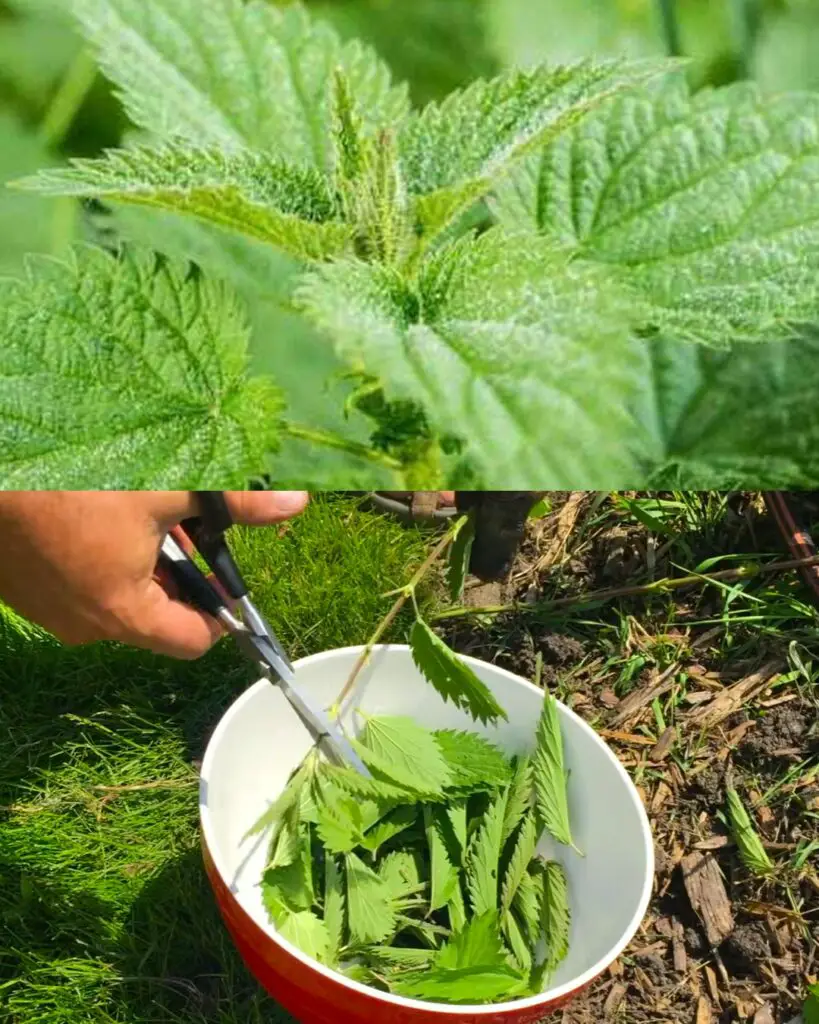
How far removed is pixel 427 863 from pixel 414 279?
0.56 m

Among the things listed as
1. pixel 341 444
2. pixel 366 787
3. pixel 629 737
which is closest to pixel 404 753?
pixel 366 787

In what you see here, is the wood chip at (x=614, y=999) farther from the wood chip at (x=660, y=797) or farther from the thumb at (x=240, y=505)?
the thumb at (x=240, y=505)

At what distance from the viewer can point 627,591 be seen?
40.0 inches

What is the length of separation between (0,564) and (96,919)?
1.62ft

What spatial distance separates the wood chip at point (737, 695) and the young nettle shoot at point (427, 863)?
9.1 inches

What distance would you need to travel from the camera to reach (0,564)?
1.96 ft

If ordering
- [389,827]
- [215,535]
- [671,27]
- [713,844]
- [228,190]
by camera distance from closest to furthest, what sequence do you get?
[228,190], [671,27], [215,535], [389,827], [713,844]

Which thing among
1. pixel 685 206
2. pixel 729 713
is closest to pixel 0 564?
pixel 685 206

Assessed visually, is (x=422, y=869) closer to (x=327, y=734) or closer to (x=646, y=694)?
(x=327, y=734)

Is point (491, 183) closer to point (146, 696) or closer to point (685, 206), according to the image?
point (685, 206)

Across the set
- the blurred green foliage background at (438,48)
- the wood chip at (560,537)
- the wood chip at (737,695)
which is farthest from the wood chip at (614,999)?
the blurred green foliage background at (438,48)

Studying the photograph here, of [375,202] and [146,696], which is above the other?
[375,202]

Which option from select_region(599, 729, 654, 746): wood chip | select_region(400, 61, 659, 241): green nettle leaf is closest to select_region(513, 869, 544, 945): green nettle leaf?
select_region(599, 729, 654, 746): wood chip

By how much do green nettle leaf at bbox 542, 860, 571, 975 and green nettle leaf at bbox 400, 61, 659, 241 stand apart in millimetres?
547
